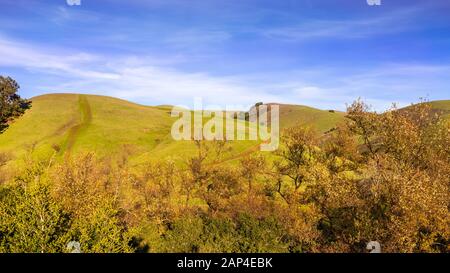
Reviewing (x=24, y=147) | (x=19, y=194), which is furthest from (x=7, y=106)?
(x=19, y=194)

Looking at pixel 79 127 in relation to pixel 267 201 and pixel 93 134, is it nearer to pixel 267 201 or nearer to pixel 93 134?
pixel 93 134

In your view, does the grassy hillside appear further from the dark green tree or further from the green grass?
the dark green tree

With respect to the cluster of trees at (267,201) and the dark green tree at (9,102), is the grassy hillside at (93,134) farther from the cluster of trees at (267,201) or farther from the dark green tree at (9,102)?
the cluster of trees at (267,201)

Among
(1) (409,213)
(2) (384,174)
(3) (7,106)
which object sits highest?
(3) (7,106)

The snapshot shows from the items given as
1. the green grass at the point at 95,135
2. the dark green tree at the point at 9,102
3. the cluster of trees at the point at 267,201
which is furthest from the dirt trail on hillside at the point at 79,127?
the cluster of trees at the point at 267,201

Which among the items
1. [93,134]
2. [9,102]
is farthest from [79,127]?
[9,102]

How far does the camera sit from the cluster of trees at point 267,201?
34844 mm

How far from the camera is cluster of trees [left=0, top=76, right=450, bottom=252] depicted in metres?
34.8

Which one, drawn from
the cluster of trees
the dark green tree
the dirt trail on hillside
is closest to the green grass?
the dirt trail on hillside

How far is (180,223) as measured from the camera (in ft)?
205

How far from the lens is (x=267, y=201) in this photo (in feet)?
232

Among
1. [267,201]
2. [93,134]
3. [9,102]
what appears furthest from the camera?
[9,102]
